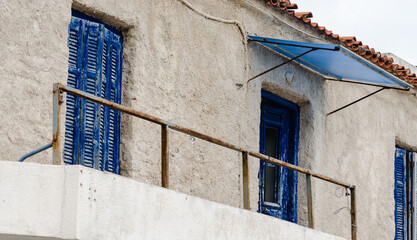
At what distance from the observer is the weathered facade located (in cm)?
773

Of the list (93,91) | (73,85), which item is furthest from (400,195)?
(73,85)

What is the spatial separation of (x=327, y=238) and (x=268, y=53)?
2.73 metres

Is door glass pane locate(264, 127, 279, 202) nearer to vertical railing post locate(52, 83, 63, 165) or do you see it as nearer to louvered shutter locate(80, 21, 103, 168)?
louvered shutter locate(80, 21, 103, 168)

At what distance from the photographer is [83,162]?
8227 mm

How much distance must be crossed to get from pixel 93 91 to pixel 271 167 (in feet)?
11.5

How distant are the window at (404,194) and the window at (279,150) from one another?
2.68 metres

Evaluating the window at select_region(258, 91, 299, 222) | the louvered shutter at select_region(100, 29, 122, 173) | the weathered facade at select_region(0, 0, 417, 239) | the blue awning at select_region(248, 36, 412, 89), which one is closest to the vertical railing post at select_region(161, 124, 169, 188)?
the weathered facade at select_region(0, 0, 417, 239)

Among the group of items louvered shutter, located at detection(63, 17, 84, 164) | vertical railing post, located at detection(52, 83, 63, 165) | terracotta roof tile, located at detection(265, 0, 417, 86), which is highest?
terracotta roof tile, located at detection(265, 0, 417, 86)

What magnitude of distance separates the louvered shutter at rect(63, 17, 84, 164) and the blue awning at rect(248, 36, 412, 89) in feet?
8.58

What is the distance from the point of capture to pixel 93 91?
8445mm

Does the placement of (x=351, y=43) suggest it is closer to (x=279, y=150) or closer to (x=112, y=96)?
(x=279, y=150)

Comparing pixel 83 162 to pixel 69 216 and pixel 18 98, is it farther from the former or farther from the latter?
pixel 69 216

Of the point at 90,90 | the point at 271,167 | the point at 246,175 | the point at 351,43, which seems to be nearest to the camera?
the point at 246,175

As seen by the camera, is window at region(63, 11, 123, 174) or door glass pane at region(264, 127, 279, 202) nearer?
window at region(63, 11, 123, 174)
